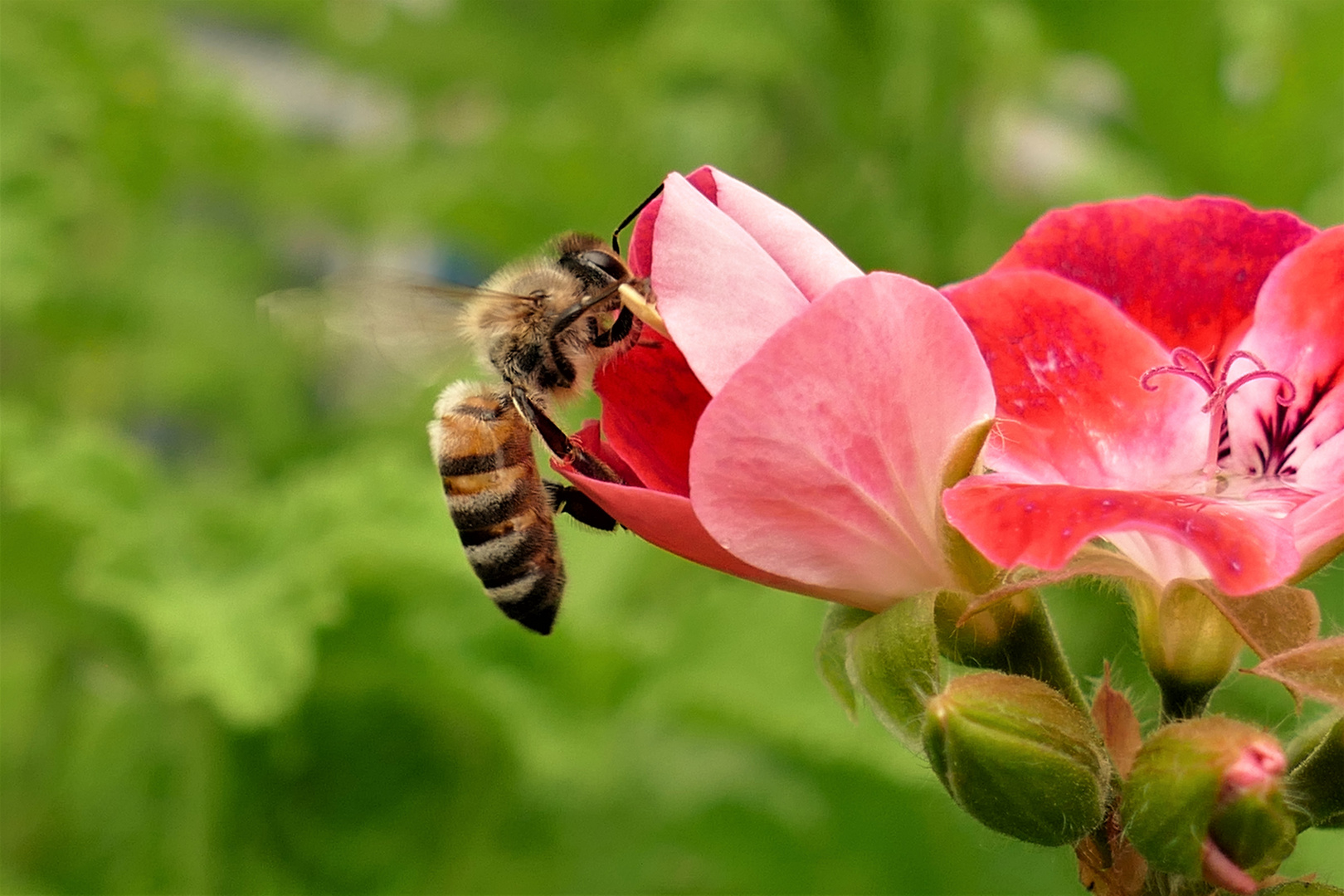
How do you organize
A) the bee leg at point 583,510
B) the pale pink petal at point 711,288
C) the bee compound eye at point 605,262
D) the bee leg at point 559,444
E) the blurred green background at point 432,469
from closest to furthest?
the pale pink petal at point 711,288
the bee leg at point 559,444
the bee leg at point 583,510
the bee compound eye at point 605,262
the blurred green background at point 432,469

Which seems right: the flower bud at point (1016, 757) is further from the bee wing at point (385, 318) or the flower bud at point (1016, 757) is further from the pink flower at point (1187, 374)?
the bee wing at point (385, 318)

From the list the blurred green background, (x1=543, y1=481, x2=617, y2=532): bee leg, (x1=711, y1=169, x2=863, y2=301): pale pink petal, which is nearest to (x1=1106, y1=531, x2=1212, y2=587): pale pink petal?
(x1=711, y1=169, x2=863, y2=301): pale pink petal

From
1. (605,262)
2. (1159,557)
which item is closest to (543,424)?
(605,262)

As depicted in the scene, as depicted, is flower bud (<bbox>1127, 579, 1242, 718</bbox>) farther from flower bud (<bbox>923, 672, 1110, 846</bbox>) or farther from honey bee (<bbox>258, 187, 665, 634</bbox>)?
honey bee (<bbox>258, 187, 665, 634</bbox>)

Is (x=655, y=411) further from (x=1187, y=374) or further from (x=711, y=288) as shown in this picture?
(x=1187, y=374)

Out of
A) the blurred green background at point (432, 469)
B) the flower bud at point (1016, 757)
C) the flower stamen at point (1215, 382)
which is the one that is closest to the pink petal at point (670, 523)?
the flower bud at point (1016, 757)

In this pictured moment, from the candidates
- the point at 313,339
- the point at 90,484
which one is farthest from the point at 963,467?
the point at 90,484
